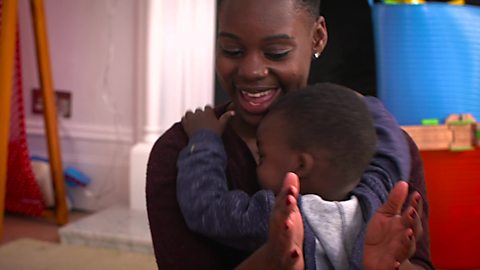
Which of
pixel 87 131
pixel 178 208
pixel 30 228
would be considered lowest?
pixel 30 228

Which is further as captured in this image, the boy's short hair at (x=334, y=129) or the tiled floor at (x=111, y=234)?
the tiled floor at (x=111, y=234)

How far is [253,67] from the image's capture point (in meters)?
0.88

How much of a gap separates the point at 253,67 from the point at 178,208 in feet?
0.80

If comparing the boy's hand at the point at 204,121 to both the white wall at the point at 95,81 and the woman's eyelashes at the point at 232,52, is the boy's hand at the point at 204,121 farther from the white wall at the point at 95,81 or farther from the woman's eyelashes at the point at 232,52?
the white wall at the point at 95,81

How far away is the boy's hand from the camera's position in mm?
901

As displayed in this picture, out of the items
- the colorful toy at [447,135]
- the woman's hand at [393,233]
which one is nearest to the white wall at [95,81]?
the colorful toy at [447,135]

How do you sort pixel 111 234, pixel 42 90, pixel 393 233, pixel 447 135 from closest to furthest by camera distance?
1. pixel 393 233
2. pixel 447 135
3. pixel 111 234
4. pixel 42 90

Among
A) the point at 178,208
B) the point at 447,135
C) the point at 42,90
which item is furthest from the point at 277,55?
the point at 42,90

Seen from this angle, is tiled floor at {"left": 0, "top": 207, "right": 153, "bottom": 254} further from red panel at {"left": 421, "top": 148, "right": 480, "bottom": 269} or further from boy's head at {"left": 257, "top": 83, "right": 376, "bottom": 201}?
boy's head at {"left": 257, "top": 83, "right": 376, "bottom": 201}

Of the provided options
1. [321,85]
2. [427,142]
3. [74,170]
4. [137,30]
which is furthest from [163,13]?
[321,85]

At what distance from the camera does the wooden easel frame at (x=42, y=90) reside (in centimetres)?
198

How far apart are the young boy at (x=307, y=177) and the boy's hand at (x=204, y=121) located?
0.17 ft

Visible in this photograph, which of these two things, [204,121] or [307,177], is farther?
[204,121]

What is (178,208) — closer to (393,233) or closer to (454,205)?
(393,233)
